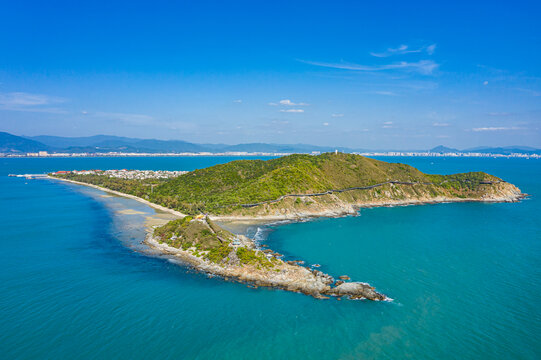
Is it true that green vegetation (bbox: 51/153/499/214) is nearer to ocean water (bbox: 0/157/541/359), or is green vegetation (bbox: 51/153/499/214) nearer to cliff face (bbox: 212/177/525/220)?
cliff face (bbox: 212/177/525/220)

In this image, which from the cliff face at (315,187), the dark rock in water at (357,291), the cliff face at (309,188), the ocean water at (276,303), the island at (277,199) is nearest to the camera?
the ocean water at (276,303)

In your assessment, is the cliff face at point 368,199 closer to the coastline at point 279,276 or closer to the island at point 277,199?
the island at point 277,199

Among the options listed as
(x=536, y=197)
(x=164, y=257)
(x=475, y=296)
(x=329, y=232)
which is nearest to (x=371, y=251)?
(x=329, y=232)

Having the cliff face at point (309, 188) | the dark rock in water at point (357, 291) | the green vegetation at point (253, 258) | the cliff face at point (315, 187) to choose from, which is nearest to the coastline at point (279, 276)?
the dark rock in water at point (357, 291)

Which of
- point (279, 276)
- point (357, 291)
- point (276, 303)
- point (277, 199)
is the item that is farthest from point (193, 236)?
point (277, 199)

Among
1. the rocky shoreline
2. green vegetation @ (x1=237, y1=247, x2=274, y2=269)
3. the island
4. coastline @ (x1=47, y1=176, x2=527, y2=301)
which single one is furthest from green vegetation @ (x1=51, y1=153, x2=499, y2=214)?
the rocky shoreline

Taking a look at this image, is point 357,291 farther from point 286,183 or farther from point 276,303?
point 286,183
